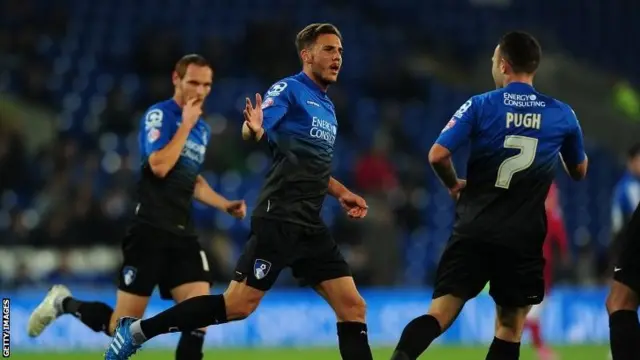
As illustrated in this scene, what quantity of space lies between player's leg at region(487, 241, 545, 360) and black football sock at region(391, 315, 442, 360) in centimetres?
47

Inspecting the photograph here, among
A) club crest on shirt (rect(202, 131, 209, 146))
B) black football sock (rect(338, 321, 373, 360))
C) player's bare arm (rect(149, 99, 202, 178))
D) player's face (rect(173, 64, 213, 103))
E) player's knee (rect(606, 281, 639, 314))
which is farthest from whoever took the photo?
club crest on shirt (rect(202, 131, 209, 146))

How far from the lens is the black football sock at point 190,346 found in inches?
345

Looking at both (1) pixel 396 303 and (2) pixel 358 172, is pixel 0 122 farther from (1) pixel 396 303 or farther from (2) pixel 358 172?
(1) pixel 396 303

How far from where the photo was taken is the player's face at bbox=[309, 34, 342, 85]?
7.86 m

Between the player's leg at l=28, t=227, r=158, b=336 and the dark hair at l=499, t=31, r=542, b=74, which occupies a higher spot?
the dark hair at l=499, t=31, r=542, b=74

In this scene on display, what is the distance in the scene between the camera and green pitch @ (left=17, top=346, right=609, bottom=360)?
12453 millimetres

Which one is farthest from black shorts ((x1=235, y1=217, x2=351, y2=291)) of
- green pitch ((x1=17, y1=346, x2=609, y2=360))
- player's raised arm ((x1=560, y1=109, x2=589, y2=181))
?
green pitch ((x1=17, y1=346, x2=609, y2=360))

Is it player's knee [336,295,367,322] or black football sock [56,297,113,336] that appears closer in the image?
player's knee [336,295,367,322]

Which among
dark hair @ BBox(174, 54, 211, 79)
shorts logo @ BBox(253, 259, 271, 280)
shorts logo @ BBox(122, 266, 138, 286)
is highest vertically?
dark hair @ BBox(174, 54, 211, 79)

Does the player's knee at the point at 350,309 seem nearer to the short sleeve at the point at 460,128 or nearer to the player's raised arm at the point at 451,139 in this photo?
the player's raised arm at the point at 451,139

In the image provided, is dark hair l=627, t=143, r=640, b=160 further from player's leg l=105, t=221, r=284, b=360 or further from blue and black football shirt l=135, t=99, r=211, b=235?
player's leg l=105, t=221, r=284, b=360

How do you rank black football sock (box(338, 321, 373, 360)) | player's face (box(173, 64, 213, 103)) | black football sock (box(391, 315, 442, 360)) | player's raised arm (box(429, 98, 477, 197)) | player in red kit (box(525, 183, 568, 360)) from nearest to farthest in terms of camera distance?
black football sock (box(391, 315, 442, 360)) → player's raised arm (box(429, 98, 477, 197)) → black football sock (box(338, 321, 373, 360)) → player's face (box(173, 64, 213, 103)) → player in red kit (box(525, 183, 568, 360))

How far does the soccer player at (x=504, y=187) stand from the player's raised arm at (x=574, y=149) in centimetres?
1

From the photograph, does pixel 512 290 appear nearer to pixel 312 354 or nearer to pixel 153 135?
pixel 153 135
